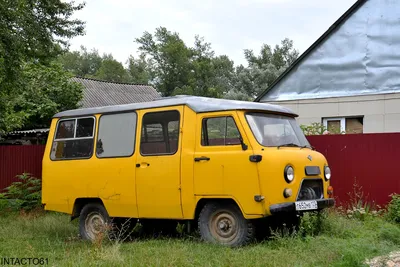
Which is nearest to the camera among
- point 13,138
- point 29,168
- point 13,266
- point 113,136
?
point 13,266

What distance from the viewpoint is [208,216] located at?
7.55m

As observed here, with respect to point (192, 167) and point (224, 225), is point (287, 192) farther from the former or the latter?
point (192, 167)

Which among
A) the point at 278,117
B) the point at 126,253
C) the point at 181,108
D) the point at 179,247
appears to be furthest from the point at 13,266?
the point at 278,117

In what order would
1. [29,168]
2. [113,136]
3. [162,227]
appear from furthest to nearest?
[29,168] < [162,227] < [113,136]

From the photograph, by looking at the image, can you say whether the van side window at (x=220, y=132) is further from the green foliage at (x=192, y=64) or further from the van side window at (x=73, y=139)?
the green foliage at (x=192, y=64)

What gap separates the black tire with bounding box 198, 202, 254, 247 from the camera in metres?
7.20

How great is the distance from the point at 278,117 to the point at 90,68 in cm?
6949

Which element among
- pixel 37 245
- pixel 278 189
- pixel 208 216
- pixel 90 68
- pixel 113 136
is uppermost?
pixel 90 68

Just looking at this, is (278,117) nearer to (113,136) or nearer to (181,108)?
(181,108)

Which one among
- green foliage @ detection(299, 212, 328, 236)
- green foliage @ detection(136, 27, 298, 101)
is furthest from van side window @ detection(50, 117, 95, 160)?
green foliage @ detection(136, 27, 298, 101)

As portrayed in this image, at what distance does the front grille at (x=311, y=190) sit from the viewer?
7.41 meters

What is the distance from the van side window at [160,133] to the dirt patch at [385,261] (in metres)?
3.41

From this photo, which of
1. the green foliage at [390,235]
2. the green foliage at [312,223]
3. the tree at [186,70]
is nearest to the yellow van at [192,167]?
the green foliage at [312,223]

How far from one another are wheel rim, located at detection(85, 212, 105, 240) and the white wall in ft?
26.8
